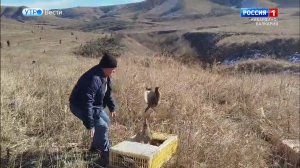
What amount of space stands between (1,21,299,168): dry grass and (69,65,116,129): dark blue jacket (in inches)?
18.9

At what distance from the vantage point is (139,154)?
3.82m

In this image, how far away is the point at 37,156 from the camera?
473 centimetres

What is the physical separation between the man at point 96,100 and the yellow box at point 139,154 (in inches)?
16.4

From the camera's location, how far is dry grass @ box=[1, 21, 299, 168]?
4.46 m

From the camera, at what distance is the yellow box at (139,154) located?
3.81 metres

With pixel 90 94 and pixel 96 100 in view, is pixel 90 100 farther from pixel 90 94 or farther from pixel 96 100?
pixel 96 100

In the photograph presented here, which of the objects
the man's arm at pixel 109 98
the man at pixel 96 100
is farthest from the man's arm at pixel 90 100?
the man's arm at pixel 109 98

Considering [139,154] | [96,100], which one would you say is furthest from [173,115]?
[139,154]

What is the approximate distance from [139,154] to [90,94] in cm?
85

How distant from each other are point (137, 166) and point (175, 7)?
100542 mm

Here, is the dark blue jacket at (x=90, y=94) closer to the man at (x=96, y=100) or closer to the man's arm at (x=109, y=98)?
the man at (x=96, y=100)

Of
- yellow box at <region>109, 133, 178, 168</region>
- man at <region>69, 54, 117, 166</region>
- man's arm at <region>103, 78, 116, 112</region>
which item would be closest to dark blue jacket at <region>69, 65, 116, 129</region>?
man at <region>69, 54, 117, 166</region>

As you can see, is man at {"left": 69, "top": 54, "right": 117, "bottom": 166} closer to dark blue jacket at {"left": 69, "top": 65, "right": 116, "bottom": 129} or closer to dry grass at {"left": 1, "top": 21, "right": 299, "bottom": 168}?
dark blue jacket at {"left": 69, "top": 65, "right": 116, "bottom": 129}

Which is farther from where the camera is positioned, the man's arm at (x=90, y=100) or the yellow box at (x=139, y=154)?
the man's arm at (x=90, y=100)
